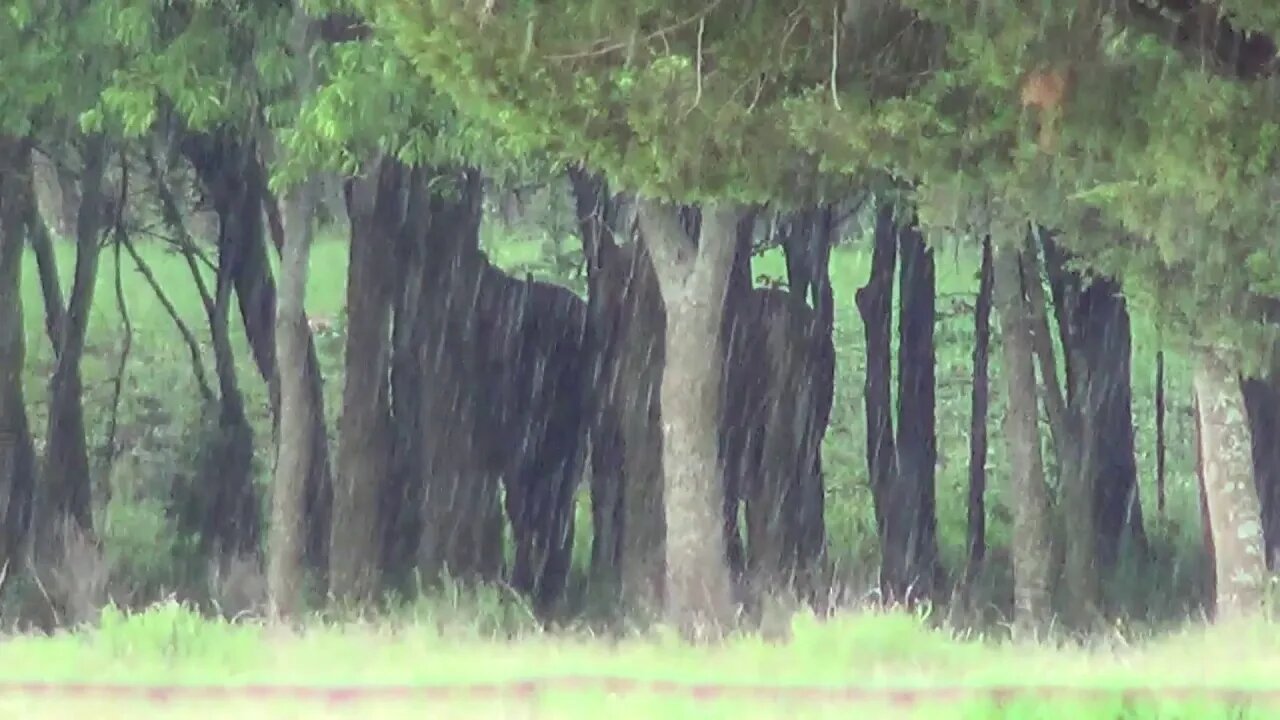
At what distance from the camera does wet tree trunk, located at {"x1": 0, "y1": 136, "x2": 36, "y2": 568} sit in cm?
1980

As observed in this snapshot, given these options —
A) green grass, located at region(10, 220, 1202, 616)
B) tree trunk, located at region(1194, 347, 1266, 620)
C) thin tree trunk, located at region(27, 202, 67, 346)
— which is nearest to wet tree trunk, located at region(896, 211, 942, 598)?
green grass, located at region(10, 220, 1202, 616)

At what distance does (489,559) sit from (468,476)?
1.01m

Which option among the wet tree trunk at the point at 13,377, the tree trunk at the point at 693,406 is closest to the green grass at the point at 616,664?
the tree trunk at the point at 693,406

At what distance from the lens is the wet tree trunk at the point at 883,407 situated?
22500mm

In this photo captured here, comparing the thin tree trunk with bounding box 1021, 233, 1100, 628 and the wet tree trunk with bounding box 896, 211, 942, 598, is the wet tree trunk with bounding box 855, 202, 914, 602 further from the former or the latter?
the thin tree trunk with bounding box 1021, 233, 1100, 628

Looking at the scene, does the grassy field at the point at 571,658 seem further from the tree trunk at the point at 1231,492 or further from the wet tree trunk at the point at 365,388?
the wet tree trunk at the point at 365,388

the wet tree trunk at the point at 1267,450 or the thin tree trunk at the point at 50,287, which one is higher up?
the thin tree trunk at the point at 50,287

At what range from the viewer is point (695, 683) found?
8.45m

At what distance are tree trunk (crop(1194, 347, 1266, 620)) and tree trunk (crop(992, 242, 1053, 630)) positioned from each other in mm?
3168

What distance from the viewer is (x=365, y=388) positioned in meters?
18.1

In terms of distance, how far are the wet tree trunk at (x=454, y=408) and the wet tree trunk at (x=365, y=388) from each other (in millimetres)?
1201

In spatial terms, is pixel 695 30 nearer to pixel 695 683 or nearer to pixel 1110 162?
pixel 1110 162

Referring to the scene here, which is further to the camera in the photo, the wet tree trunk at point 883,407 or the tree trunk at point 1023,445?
the wet tree trunk at point 883,407

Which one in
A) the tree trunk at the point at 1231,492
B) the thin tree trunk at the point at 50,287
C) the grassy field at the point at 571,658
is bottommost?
the grassy field at the point at 571,658
